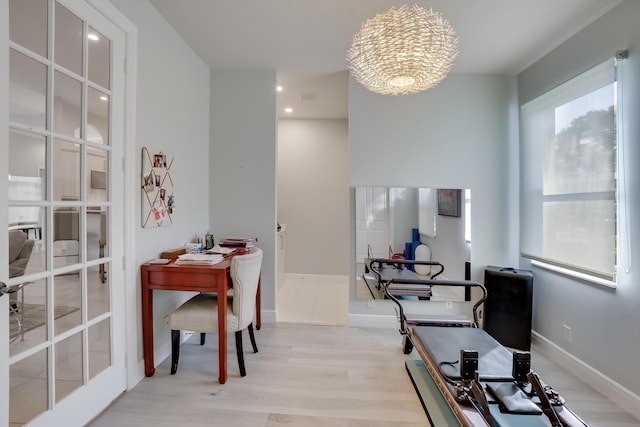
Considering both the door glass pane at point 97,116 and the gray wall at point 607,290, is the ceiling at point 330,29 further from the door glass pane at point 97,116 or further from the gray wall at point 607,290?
the door glass pane at point 97,116

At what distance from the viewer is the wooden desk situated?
6.57 ft

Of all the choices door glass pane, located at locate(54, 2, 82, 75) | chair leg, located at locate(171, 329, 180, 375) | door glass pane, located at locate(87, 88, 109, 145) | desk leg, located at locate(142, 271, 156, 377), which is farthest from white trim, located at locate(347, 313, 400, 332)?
door glass pane, located at locate(54, 2, 82, 75)

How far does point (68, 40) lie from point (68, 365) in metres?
1.77

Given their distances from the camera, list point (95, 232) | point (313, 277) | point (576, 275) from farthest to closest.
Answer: point (313, 277), point (576, 275), point (95, 232)

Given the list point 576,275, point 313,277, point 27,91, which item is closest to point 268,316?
point 313,277

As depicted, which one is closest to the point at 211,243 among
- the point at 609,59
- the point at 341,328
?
the point at 341,328

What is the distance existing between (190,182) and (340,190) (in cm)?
254

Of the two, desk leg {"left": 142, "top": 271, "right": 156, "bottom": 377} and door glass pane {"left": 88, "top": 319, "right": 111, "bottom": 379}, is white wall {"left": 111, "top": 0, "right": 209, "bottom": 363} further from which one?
door glass pane {"left": 88, "top": 319, "right": 111, "bottom": 379}

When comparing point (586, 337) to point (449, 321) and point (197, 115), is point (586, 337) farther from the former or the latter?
point (197, 115)

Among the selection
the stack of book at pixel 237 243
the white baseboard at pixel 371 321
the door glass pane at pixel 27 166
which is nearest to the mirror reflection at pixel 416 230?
the white baseboard at pixel 371 321

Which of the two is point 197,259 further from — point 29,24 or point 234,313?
point 29,24

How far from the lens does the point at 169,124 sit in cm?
240

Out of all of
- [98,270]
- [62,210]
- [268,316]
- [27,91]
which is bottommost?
[268,316]

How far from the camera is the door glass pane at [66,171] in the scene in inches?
57.4
